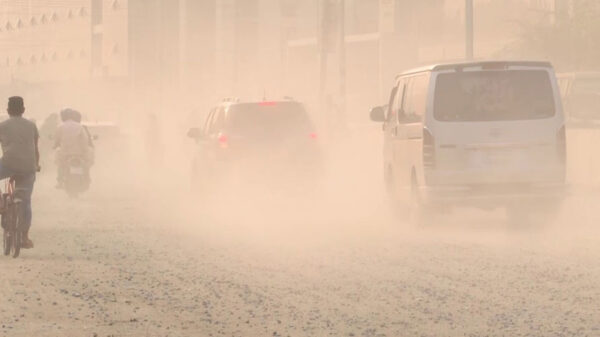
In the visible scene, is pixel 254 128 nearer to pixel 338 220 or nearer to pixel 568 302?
pixel 338 220

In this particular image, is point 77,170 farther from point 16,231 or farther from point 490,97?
point 16,231

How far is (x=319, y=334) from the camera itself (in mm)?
11148

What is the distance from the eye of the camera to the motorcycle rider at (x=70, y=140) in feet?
101

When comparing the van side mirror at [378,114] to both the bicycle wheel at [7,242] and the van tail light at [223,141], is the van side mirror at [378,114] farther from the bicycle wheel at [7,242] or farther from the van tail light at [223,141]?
the bicycle wheel at [7,242]

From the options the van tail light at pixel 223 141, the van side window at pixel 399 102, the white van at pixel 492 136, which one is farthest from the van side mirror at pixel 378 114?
the van tail light at pixel 223 141

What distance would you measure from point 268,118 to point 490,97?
275 inches

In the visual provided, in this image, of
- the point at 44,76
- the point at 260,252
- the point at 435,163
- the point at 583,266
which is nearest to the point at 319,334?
the point at 583,266

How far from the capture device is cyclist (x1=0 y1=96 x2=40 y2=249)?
1819cm

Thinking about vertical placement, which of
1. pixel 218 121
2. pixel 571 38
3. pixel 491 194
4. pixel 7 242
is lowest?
pixel 7 242

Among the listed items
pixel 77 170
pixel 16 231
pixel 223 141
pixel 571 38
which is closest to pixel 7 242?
pixel 16 231

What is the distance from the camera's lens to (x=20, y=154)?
59.8 feet

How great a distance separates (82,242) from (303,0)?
96.7 metres

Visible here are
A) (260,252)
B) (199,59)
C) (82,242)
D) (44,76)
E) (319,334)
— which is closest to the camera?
(319,334)

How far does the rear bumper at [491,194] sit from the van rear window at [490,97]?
2.99 feet
